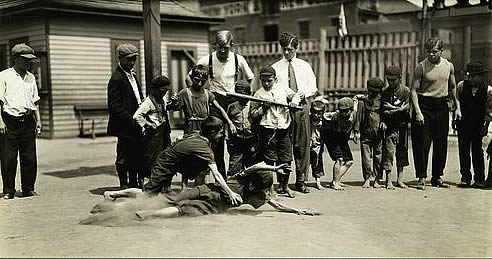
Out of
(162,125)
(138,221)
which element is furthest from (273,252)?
(162,125)

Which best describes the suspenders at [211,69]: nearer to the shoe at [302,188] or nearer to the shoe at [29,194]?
the shoe at [302,188]

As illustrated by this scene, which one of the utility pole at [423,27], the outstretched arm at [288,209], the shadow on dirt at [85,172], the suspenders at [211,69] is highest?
the utility pole at [423,27]

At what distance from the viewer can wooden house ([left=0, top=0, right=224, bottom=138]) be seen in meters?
13.7

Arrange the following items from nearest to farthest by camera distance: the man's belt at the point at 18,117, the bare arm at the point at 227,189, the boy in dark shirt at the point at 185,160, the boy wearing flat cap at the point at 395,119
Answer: the bare arm at the point at 227,189
the boy in dark shirt at the point at 185,160
the man's belt at the point at 18,117
the boy wearing flat cap at the point at 395,119

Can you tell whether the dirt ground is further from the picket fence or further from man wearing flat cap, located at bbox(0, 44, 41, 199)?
the picket fence

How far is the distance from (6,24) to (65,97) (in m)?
2.58

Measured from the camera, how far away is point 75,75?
14258 mm

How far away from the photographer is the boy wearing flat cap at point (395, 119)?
6.84 m

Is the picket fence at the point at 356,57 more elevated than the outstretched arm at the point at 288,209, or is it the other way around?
the picket fence at the point at 356,57

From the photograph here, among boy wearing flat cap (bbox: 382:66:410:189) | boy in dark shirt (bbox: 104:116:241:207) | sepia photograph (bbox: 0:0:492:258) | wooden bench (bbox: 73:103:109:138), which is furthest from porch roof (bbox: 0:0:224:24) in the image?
boy wearing flat cap (bbox: 382:66:410:189)

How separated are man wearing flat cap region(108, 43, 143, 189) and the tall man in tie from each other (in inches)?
72.6

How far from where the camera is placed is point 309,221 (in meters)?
5.15

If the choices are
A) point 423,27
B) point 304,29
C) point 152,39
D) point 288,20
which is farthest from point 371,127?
point 288,20

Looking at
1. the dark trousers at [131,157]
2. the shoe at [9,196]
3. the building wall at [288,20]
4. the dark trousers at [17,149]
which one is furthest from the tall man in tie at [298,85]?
the building wall at [288,20]
